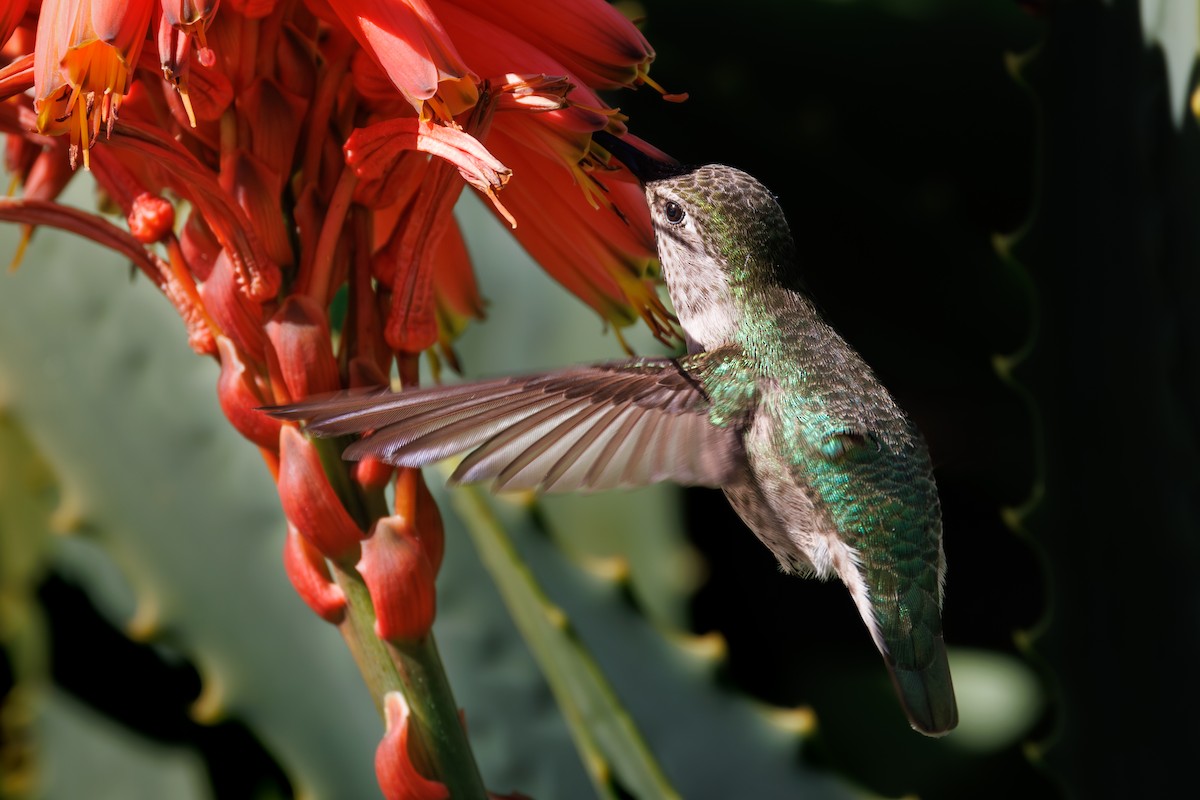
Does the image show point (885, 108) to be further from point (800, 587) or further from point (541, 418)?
point (541, 418)

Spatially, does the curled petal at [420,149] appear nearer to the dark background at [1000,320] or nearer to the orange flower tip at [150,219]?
the orange flower tip at [150,219]

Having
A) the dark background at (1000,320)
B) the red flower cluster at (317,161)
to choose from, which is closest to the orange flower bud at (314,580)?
the red flower cluster at (317,161)

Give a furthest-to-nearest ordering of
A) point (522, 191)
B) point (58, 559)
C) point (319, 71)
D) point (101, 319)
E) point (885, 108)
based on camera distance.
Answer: point (885, 108), point (58, 559), point (101, 319), point (522, 191), point (319, 71)

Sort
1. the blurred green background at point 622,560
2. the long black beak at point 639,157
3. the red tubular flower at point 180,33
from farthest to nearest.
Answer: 1. the blurred green background at point 622,560
2. the long black beak at point 639,157
3. the red tubular flower at point 180,33

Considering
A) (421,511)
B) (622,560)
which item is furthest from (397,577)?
(622,560)

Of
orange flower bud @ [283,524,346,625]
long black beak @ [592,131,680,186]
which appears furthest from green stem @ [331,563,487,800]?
long black beak @ [592,131,680,186]

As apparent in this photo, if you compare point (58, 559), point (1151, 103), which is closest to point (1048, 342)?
point (1151, 103)
